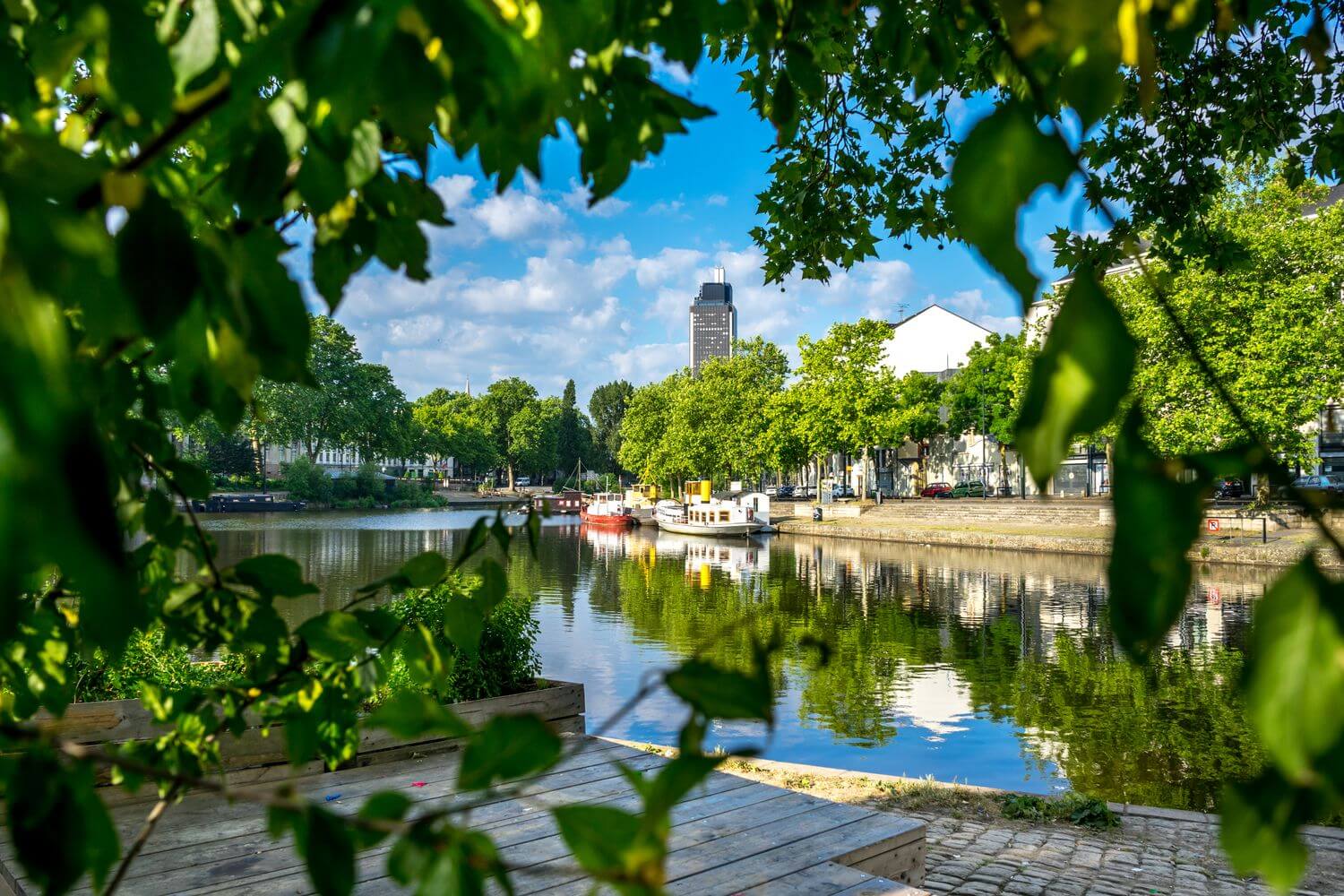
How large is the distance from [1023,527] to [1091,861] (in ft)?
108

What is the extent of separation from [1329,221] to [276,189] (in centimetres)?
4015

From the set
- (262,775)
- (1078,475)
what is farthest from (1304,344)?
(262,775)

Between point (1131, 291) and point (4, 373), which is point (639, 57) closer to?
point (4, 373)

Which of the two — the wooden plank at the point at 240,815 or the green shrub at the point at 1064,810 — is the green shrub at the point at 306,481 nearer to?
the wooden plank at the point at 240,815

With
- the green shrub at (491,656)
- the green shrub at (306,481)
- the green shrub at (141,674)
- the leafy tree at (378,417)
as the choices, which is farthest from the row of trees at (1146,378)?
the green shrub at (306,481)

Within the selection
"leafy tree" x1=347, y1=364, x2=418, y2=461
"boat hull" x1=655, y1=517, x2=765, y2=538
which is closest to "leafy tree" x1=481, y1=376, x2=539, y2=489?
"leafy tree" x1=347, y1=364, x2=418, y2=461

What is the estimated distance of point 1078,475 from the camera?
58.5 meters

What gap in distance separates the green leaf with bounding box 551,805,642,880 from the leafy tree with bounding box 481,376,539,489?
108620 millimetres

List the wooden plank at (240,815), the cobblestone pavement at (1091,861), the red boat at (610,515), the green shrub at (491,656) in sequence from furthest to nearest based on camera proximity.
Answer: the red boat at (610,515)
the green shrub at (491,656)
the cobblestone pavement at (1091,861)
the wooden plank at (240,815)

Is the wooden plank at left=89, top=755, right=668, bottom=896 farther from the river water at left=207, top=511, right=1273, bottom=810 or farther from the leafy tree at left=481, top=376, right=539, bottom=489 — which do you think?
the leafy tree at left=481, top=376, right=539, bottom=489

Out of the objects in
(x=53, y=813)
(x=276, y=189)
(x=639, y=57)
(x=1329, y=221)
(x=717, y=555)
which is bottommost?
(x=717, y=555)

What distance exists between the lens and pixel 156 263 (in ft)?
1.87

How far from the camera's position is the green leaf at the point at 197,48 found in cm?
72

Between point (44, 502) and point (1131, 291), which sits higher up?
point (1131, 291)
